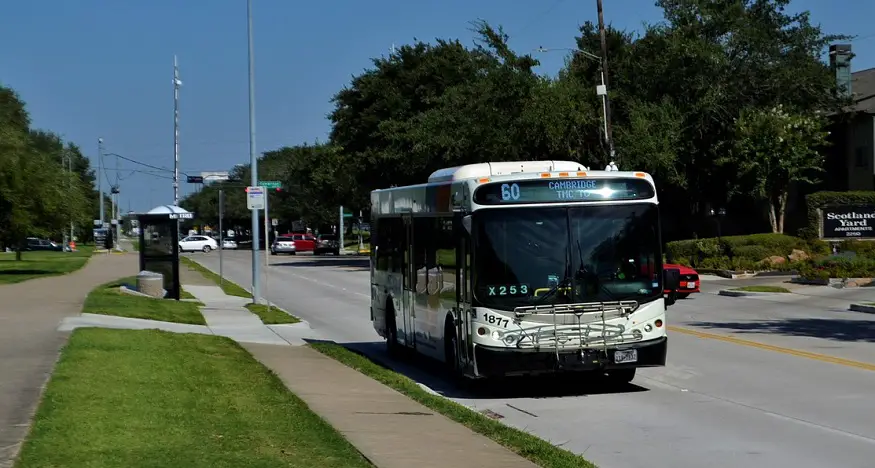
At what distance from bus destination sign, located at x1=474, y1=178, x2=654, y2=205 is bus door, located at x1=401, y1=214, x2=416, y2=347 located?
314cm

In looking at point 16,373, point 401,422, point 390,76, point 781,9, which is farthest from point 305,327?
point 390,76

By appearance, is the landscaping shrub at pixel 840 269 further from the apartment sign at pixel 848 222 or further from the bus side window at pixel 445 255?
the bus side window at pixel 445 255

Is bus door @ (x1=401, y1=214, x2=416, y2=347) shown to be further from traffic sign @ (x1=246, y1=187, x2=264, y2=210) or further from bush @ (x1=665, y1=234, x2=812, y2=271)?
bush @ (x1=665, y1=234, x2=812, y2=271)

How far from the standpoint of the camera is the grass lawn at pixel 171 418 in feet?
27.2

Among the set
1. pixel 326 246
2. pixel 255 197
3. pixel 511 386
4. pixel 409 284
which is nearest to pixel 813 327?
pixel 409 284

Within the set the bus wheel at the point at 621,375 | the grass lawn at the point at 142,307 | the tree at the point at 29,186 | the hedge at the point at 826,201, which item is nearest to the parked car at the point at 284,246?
the tree at the point at 29,186

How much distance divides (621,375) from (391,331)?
16.1ft

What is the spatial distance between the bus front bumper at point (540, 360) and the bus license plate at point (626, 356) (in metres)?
0.01

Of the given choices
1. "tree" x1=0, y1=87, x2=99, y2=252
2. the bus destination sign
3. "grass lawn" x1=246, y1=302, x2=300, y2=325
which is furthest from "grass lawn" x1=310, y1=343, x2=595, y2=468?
"tree" x1=0, y1=87, x2=99, y2=252

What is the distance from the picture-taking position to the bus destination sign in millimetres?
13234

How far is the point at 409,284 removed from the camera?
16.5 metres

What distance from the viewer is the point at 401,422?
425 inches

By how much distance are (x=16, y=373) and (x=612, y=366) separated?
279 inches

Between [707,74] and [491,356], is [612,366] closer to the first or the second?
[491,356]
